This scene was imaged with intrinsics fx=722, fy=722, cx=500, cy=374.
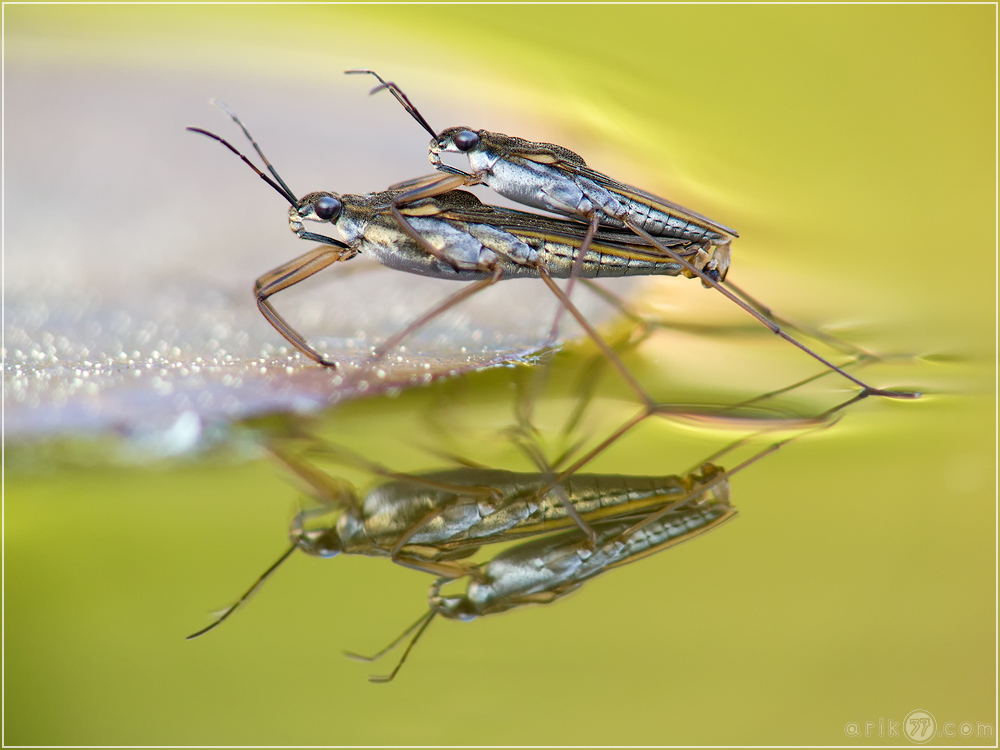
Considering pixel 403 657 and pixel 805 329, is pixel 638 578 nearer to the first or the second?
pixel 403 657

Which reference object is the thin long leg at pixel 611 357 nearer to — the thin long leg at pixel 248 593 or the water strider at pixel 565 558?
the water strider at pixel 565 558

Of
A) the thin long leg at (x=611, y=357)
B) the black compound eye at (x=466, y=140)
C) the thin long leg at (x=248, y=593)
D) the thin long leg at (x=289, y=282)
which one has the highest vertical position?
the black compound eye at (x=466, y=140)

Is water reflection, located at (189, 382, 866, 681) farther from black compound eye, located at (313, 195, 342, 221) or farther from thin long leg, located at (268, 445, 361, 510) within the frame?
black compound eye, located at (313, 195, 342, 221)

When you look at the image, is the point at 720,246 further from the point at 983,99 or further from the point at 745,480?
the point at 983,99

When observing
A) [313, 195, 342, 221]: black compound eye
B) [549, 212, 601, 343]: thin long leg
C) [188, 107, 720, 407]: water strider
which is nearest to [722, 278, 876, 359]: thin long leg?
[188, 107, 720, 407]: water strider

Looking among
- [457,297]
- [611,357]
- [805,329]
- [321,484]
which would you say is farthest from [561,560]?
[805,329]

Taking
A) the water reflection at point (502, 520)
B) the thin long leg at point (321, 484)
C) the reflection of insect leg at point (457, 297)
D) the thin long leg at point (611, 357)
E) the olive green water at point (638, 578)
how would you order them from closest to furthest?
1. the olive green water at point (638, 578)
2. the water reflection at point (502, 520)
3. the thin long leg at point (321, 484)
4. the thin long leg at point (611, 357)
5. the reflection of insect leg at point (457, 297)

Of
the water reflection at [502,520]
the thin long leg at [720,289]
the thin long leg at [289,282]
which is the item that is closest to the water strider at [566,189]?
the thin long leg at [720,289]

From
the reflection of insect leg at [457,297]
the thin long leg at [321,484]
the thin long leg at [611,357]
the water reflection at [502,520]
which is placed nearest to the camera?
the water reflection at [502,520]
